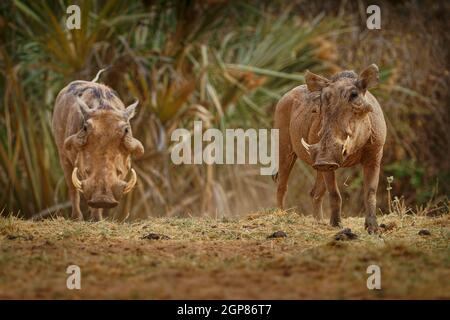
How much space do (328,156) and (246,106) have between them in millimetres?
5722

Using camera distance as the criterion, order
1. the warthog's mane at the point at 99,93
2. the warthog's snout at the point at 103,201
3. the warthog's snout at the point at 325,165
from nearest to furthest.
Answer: the warthog's snout at the point at 325,165 → the warthog's snout at the point at 103,201 → the warthog's mane at the point at 99,93

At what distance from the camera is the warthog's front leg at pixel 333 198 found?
7230 mm

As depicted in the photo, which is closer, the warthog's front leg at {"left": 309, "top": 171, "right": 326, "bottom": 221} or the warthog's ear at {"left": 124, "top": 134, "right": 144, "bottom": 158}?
the warthog's ear at {"left": 124, "top": 134, "right": 144, "bottom": 158}

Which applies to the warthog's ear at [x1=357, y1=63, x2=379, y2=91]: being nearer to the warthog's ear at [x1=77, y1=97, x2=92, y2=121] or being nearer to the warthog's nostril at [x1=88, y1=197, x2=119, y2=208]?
the warthog's nostril at [x1=88, y1=197, x2=119, y2=208]

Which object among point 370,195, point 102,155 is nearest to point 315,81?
point 370,195

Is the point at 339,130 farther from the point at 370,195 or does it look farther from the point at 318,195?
the point at 318,195

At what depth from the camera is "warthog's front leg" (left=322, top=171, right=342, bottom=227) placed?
23.7 feet

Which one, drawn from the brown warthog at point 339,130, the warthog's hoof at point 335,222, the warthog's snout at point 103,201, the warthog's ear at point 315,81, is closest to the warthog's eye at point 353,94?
the brown warthog at point 339,130

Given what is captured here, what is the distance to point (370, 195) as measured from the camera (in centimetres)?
700

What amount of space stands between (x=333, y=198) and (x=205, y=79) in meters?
4.87

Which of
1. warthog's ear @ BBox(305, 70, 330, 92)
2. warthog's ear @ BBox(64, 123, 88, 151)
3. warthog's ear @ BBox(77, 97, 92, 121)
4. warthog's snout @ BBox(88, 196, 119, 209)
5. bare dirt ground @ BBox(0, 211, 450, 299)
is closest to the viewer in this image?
bare dirt ground @ BBox(0, 211, 450, 299)

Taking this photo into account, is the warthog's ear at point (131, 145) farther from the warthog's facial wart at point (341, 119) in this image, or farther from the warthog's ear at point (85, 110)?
the warthog's facial wart at point (341, 119)

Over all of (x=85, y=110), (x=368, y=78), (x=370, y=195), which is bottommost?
(x=370, y=195)

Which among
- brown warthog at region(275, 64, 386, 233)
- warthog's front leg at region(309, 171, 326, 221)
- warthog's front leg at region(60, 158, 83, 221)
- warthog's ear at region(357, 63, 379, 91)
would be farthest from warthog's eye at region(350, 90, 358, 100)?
warthog's front leg at region(60, 158, 83, 221)
